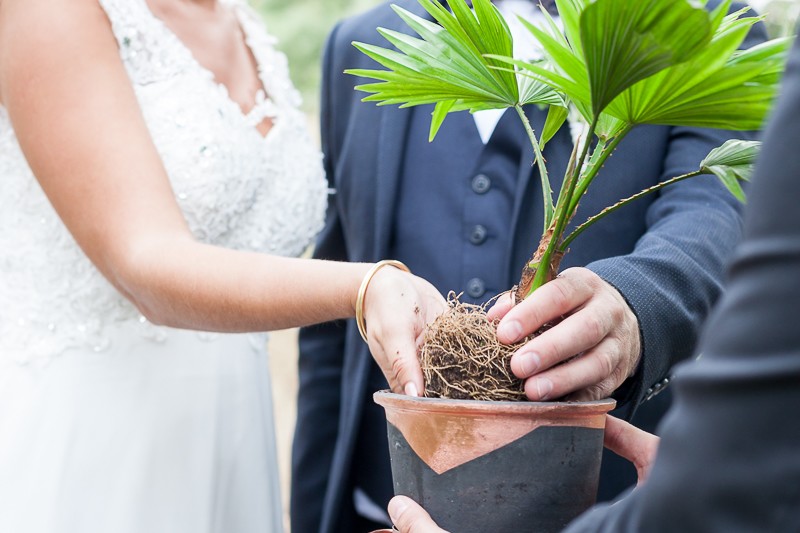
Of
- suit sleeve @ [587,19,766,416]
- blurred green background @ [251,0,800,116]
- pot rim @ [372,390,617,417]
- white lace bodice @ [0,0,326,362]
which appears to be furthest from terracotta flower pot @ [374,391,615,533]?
blurred green background @ [251,0,800,116]

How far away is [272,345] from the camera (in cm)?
808

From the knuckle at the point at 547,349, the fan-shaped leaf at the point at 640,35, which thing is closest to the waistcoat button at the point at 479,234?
the knuckle at the point at 547,349

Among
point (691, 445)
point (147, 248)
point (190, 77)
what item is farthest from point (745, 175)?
point (190, 77)

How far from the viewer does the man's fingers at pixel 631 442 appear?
43.6 inches

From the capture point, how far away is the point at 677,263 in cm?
135

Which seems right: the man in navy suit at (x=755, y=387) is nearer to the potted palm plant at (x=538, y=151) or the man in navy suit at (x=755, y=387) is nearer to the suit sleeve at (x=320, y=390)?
the potted palm plant at (x=538, y=151)

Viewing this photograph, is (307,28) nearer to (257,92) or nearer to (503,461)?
(257,92)

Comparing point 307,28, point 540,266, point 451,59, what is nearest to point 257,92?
point 451,59

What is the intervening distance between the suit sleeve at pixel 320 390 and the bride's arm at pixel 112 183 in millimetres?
682

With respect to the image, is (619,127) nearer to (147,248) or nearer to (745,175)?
(745,175)

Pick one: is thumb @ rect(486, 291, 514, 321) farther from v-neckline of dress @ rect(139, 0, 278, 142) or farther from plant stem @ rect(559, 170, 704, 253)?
v-neckline of dress @ rect(139, 0, 278, 142)

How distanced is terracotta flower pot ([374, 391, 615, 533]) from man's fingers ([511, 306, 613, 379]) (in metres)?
0.06

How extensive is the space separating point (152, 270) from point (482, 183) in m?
0.74

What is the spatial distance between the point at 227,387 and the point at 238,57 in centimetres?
73
